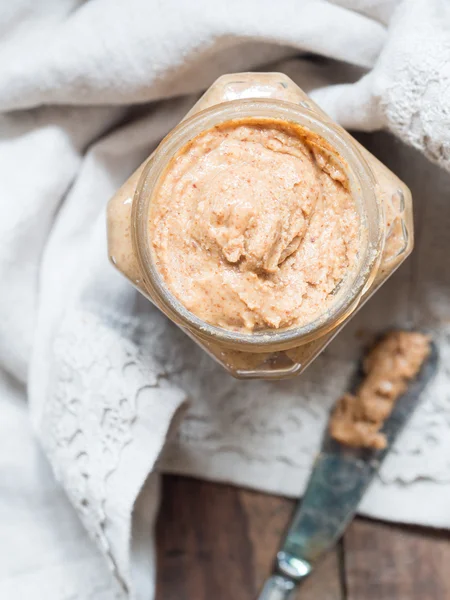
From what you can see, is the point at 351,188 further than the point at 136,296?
No

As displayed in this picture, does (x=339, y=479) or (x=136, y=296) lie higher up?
(x=136, y=296)

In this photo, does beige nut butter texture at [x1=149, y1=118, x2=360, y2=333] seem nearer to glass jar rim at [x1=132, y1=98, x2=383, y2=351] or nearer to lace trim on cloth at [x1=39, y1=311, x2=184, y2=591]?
glass jar rim at [x1=132, y1=98, x2=383, y2=351]

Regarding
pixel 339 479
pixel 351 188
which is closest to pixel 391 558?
pixel 339 479

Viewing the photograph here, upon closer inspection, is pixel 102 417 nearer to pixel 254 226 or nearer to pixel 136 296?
pixel 136 296

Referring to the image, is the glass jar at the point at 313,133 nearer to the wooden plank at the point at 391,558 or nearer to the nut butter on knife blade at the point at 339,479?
the nut butter on knife blade at the point at 339,479

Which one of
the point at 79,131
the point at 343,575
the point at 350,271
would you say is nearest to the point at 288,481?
the point at 343,575

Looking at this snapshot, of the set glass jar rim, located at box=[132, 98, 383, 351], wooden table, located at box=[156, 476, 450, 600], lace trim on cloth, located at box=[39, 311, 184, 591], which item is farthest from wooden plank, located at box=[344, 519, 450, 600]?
glass jar rim, located at box=[132, 98, 383, 351]
